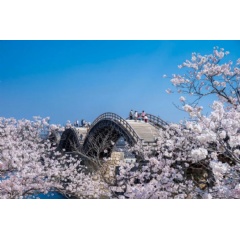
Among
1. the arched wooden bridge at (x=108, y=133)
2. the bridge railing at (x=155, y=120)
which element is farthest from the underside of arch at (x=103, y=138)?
the bridge railing at (x=155, y=120)

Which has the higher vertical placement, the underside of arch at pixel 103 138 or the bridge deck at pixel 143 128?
the underside of arch at pixel 103 138

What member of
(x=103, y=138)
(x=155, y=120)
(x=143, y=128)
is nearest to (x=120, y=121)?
(x=143, y=128)

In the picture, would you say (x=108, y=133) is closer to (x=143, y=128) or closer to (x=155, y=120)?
(x=143, y=128)

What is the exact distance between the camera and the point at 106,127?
12.9 metres

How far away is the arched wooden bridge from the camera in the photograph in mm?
9508

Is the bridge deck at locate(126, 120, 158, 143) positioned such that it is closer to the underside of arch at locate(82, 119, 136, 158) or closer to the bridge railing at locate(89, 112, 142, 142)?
the bridge railing at locate(89, 112, 142, 142)

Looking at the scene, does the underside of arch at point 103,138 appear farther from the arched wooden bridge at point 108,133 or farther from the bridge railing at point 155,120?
the bridge railing at point 155,120

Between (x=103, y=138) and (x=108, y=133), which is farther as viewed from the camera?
(x=103, y=138)

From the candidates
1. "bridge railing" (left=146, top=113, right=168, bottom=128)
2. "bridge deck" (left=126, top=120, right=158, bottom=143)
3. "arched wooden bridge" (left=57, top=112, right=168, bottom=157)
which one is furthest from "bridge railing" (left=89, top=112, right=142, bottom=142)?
"bridge railing" (left=146, top=113, right=168, bottom=128)

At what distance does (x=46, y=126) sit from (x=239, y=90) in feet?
18.7

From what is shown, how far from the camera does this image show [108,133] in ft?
41.4

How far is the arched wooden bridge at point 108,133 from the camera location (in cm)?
951
